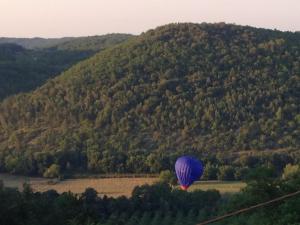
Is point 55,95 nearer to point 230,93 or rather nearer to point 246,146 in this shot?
point 230,93

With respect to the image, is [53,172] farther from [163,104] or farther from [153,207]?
[163,104]

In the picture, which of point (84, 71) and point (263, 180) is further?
point (84, 71)

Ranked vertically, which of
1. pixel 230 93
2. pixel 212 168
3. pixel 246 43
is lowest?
pixel 212 168

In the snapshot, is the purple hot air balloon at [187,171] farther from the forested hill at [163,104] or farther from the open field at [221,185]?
the forested hill at [163,104]

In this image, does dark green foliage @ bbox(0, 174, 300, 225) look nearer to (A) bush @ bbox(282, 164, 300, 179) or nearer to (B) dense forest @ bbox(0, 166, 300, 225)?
(B) dense forest @ bbox(0, 166, 300, 225)

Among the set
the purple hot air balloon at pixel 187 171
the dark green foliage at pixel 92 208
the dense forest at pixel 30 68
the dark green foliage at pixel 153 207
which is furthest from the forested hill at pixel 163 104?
the dark green foliage at pixel 153 207

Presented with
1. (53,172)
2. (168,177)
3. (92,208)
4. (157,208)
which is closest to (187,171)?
(157,208)

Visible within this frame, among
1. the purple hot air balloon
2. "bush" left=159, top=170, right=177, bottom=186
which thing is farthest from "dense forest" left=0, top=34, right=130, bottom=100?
the purple hot air balloon

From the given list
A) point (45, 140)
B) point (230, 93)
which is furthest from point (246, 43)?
point (45, 140)
